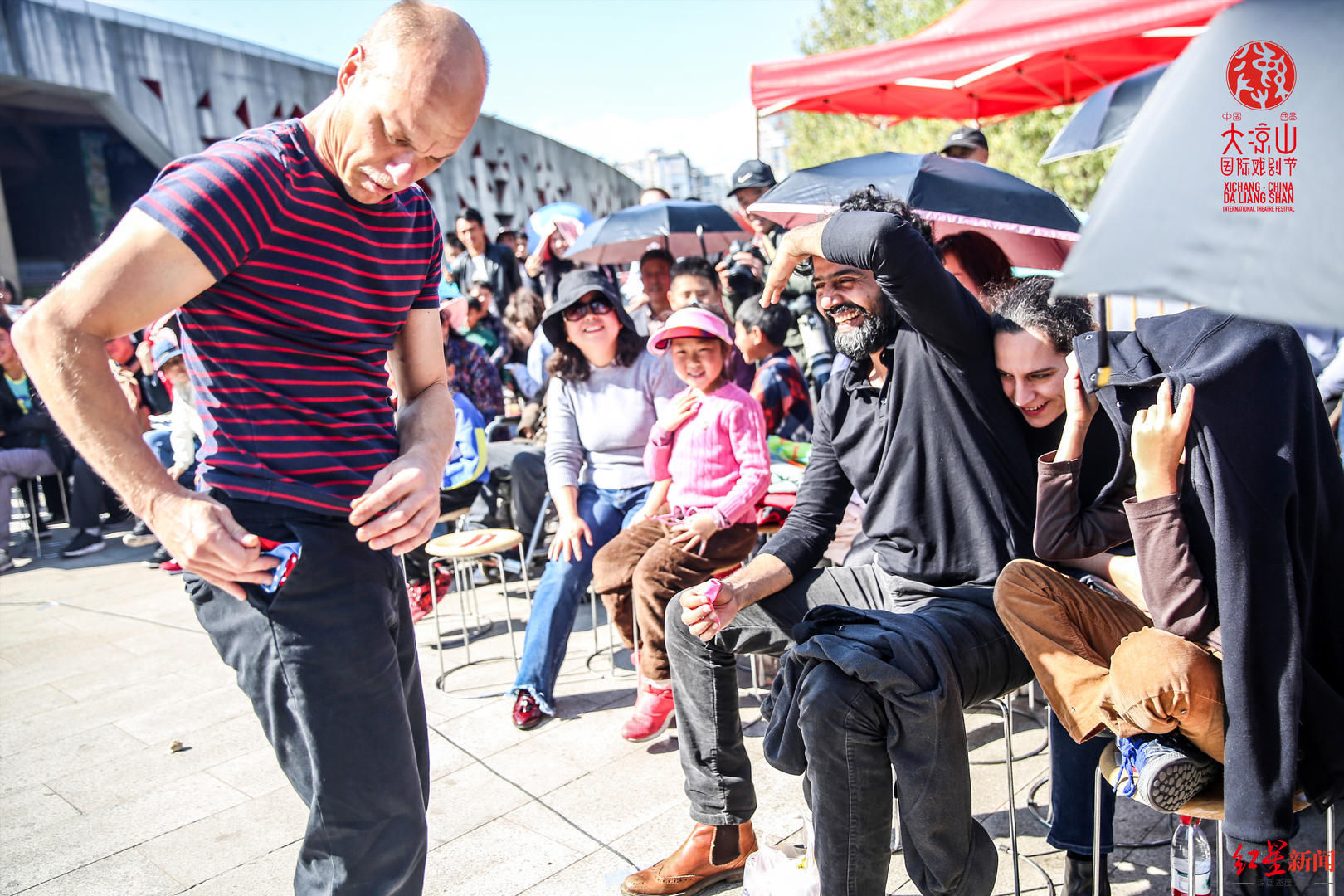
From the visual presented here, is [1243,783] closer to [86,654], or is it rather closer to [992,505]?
[992,505]

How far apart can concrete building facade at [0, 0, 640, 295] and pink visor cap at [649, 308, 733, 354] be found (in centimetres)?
1391

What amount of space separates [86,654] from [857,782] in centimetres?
473

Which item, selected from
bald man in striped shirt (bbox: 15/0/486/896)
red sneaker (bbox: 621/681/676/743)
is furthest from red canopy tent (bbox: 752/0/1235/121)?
bald man in striped shirt (bbox: 15/0/486/896)

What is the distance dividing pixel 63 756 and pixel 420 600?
184 cm

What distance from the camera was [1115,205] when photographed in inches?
52.4

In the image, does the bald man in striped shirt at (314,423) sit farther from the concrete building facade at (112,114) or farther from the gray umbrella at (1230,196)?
the concrete building facade at (112,114)

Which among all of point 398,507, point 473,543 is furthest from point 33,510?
point 398,507

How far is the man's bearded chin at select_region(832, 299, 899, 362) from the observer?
263 cm

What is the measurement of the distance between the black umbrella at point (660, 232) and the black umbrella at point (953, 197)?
7.21 ft

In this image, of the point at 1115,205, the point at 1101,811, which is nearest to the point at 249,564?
the point at 1115,205

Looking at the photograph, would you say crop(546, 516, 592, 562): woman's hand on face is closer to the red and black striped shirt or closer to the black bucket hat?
the black bucket hat

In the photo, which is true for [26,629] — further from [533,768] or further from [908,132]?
[908,132]

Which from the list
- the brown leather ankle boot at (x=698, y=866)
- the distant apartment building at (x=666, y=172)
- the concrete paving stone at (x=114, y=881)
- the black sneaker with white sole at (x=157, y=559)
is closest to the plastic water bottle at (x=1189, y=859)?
the brown leather ankle boot at (x=698, y=866)

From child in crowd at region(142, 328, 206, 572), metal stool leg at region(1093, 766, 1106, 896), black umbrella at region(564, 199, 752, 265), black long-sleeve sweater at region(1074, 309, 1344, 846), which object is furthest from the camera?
black umbrella at region(564, 199, 752, 265)
